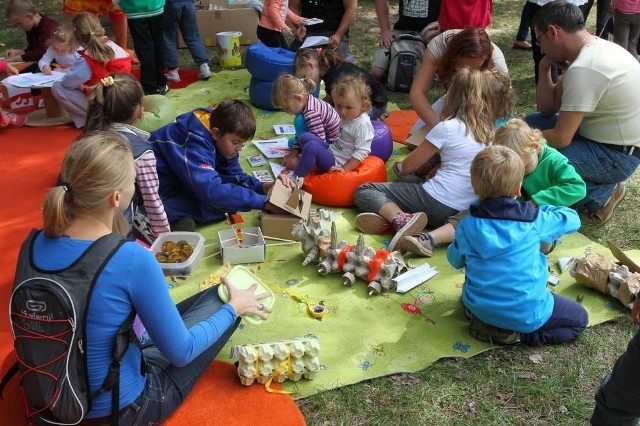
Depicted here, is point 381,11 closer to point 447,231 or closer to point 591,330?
point 447,231

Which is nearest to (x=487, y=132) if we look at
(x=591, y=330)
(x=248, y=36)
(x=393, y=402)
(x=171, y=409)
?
(x=591, y=330)

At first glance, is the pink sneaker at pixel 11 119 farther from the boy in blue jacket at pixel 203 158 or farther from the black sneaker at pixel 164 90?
the boy in blue jacket at pixel 203 158

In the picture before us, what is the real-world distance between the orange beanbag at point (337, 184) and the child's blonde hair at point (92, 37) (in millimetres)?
2423

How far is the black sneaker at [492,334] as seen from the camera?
328 centimetres

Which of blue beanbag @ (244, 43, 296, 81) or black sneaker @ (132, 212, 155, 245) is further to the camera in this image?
blue beanbag @ (244, 43, 296, 81)

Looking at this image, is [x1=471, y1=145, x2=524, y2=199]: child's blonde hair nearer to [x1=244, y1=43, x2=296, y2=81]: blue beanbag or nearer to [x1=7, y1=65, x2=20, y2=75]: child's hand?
[x1=244, y1=43, x2=296, y2=81]: blue beanbag

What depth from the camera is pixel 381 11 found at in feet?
23.8

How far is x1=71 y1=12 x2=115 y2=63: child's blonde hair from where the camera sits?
5809 millimetres

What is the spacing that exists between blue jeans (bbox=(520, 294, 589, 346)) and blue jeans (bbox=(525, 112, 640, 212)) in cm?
145

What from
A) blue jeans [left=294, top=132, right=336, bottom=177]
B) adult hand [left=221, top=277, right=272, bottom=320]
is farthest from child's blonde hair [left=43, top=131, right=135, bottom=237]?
blue jeans [left=294, top=132, right=336, bottom=177]

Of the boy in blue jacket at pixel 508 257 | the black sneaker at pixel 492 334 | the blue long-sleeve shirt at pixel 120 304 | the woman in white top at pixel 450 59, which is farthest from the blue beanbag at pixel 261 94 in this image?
the blue long-sleeve shirt at pixel 120 304

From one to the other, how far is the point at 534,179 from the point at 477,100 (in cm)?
64

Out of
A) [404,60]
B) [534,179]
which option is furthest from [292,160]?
[404,60]

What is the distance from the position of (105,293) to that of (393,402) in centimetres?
143
